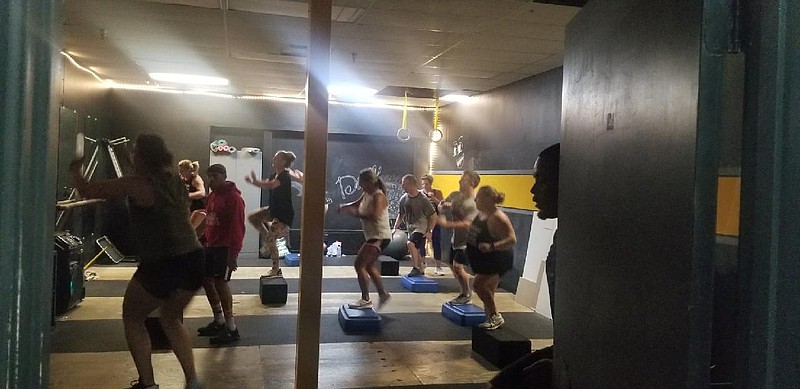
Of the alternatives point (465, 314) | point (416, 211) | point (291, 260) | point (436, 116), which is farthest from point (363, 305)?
point (436, 116)

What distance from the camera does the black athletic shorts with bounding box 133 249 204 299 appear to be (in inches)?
134

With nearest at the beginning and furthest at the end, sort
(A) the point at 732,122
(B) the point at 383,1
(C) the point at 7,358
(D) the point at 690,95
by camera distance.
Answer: (C) the point at 7,358 < (D) the point at 690,95 < (A) the point at 732,122 < (B) the point at 383,1

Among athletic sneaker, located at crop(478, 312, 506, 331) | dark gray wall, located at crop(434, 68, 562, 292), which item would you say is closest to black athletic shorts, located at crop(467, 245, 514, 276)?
athletic sneaker, located at crop(478, 312, 506, 331)

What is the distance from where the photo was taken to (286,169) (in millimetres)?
6926

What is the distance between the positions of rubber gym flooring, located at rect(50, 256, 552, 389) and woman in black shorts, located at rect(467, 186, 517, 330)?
52 centimetres

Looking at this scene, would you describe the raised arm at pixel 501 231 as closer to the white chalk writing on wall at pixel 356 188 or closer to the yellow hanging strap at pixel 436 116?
the yellow hanging strap at pixel 436 116

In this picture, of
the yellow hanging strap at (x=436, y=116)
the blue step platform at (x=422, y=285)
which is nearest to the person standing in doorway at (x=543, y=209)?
the blue step platform at (x=422, y=285)

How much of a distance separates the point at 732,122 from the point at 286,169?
601 centimetres

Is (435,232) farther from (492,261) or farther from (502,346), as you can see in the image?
(502,346)

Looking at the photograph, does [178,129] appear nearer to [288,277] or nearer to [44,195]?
[288,277]

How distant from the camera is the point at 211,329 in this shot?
5.44m

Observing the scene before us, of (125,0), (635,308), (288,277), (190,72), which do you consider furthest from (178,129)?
(635,308)

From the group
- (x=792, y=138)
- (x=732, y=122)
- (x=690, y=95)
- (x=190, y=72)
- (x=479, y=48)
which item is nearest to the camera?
(x=792, y=138)

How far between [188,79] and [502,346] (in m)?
6.74
